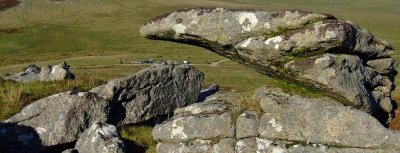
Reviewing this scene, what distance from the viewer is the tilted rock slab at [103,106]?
17109 millimetres

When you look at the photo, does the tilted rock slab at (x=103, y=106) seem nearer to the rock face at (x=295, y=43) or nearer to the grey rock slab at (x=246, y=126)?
the rock face at (x=295, y=43)

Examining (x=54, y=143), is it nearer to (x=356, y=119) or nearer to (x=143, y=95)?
(x=143, y=95)

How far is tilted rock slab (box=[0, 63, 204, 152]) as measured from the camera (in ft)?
56.1

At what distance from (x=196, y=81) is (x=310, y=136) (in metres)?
7.92

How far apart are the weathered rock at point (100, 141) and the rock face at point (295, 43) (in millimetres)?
4893

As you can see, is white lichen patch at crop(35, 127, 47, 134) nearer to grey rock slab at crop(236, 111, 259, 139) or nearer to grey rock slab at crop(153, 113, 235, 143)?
grey rock slab at crop(153, 113, 235, 143)

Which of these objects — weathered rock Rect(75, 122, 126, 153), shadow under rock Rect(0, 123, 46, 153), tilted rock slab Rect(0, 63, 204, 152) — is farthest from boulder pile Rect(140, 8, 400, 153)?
shadow under rock Rect(0, 123, 46, 153)

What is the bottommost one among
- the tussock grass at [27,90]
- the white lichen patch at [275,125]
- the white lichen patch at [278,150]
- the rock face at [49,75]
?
the rock face at [49,75]

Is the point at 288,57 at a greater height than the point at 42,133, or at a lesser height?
greater

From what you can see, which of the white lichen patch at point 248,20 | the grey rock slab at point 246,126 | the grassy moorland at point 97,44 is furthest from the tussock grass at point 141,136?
the white lichen patch at point 248,20

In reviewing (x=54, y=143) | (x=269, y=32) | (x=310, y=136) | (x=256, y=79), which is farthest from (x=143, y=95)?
(x=256, y=79)

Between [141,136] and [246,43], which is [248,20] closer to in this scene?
[246,43]

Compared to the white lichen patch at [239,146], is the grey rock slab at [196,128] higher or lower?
higher

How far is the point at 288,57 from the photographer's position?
17406mm
